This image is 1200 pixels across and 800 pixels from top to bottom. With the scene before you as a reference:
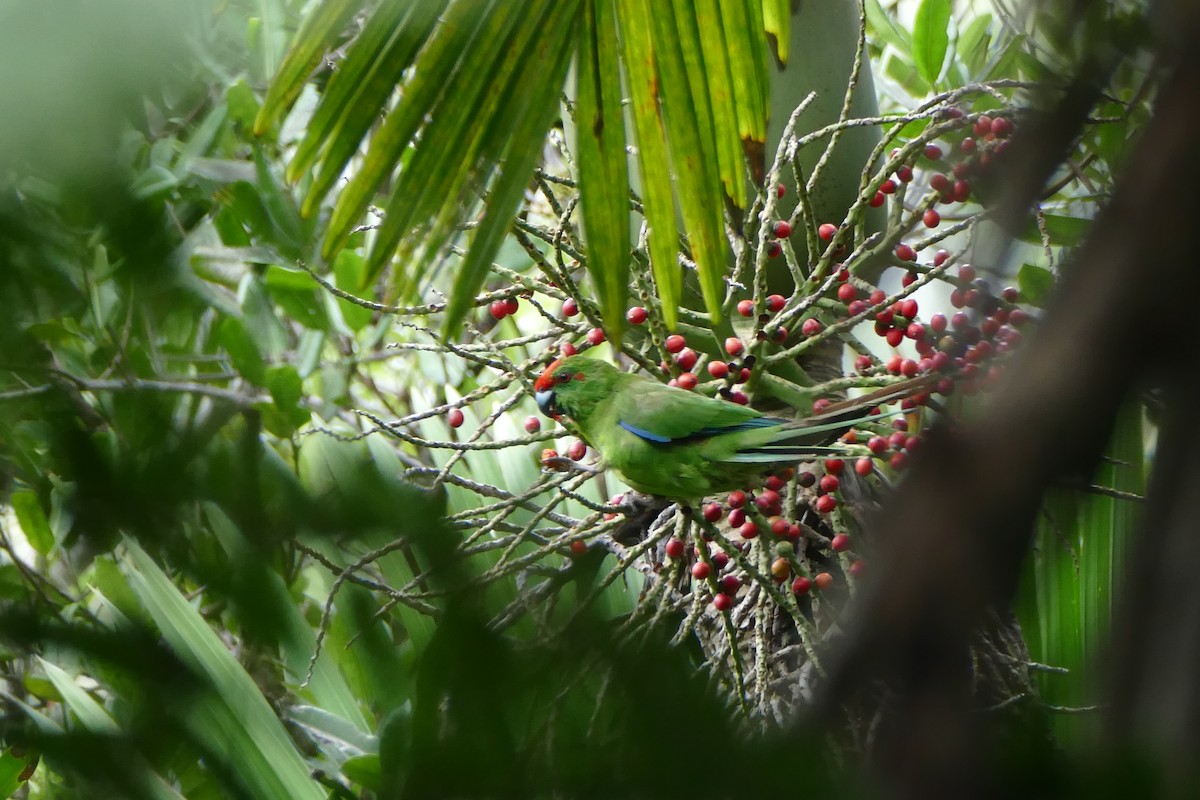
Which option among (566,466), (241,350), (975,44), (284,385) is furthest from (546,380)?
(975,44)

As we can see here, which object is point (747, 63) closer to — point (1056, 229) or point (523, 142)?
point (523, 142)

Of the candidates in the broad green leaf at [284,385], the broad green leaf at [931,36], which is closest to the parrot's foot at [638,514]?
the broad green leaf at [284,385]

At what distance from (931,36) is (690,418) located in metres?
0.82

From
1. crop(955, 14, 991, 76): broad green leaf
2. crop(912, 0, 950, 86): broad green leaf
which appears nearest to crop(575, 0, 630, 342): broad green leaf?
crop(912, 0, 950, 86): broad green leaf

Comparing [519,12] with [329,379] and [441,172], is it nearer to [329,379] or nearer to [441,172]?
[441,172]

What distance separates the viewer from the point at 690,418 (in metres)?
1.71

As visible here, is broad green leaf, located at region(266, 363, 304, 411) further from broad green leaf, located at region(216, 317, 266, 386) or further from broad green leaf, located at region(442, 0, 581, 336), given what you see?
broad green leaf, located at region(442, 0, 581, 336)

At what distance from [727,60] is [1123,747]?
1.13 metres

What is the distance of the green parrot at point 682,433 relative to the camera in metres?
1.61

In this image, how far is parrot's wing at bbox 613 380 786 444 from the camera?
5.50 ft

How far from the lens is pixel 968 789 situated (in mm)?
303

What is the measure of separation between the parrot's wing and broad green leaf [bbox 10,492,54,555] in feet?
4.07

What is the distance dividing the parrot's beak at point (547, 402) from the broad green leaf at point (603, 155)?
0.67 meters

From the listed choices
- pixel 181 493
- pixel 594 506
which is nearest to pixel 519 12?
pixel 594 506
